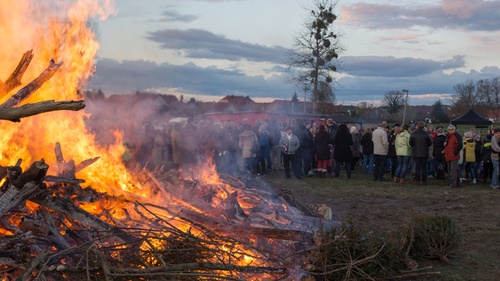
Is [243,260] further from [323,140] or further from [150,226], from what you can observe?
[323,140]

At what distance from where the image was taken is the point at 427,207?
10211 millimetres

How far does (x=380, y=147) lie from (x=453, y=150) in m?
2.16

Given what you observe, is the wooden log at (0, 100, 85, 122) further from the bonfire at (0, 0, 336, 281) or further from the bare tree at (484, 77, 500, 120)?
the bare tree at (484, 77, 500, 120)

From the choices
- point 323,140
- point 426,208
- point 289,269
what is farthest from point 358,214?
point 323,140

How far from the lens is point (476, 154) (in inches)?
565

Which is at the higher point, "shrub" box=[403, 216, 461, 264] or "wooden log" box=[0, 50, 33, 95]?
"wooden log" box=[0, 50, 33, 95]

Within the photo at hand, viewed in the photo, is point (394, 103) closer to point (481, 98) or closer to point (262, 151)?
point (481, 98)

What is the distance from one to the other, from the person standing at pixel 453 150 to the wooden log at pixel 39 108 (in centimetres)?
1171

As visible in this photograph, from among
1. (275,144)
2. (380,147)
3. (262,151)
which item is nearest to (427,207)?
(380,147)

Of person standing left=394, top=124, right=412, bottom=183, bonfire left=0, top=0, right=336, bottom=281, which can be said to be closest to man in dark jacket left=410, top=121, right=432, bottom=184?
person standing left=394, top=124, right=412, bottom=183

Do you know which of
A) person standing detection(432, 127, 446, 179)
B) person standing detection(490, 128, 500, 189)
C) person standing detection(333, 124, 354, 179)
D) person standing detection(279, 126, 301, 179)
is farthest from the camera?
person standing detection(333, 124, 354, 179)

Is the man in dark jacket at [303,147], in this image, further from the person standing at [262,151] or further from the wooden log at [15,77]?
the wooden log at [15,77]

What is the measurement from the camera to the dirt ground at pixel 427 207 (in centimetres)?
643

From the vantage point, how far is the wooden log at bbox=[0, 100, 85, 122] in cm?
411
